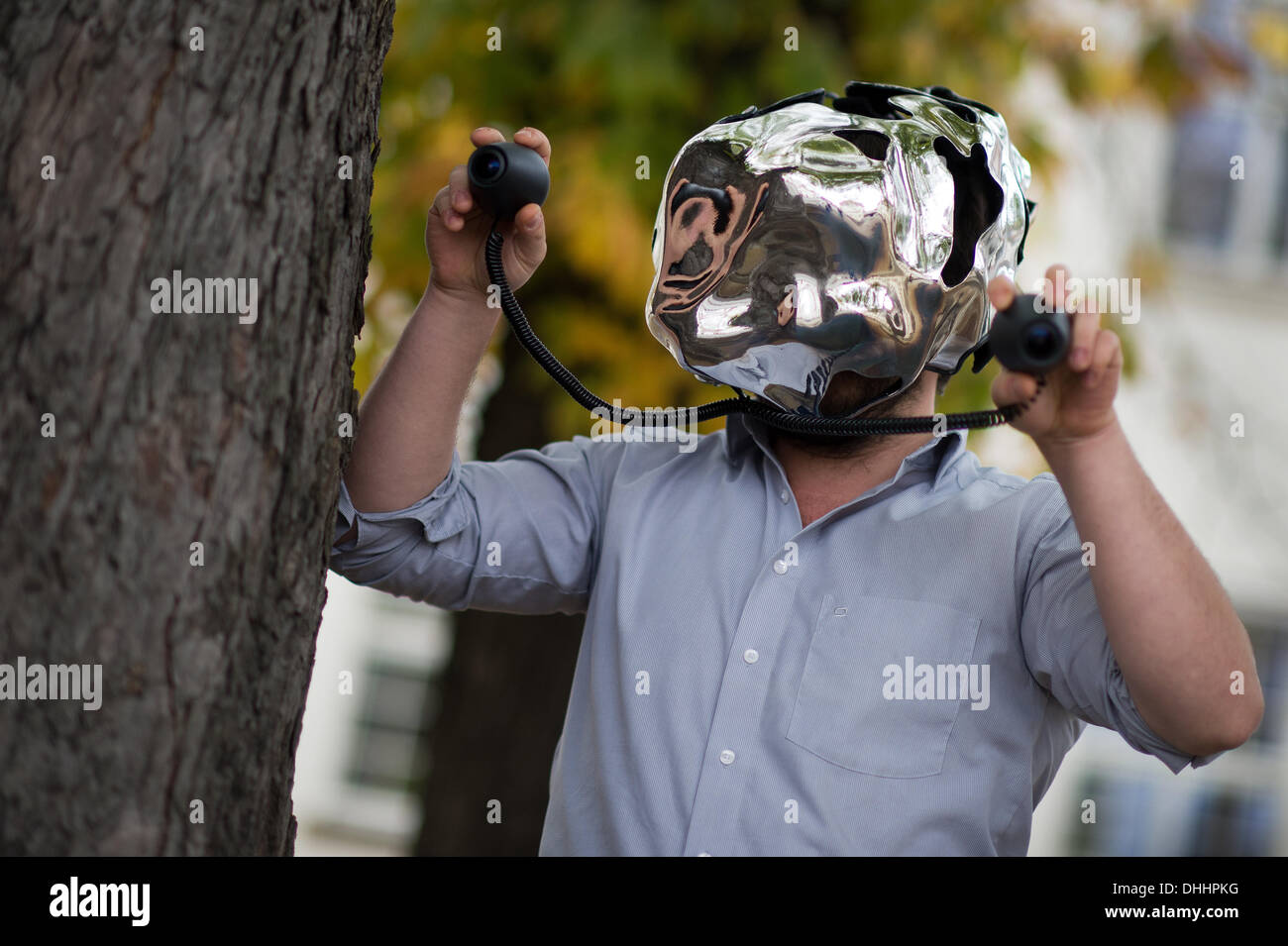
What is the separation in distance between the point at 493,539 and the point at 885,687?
58cm

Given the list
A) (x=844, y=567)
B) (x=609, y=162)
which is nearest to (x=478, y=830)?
(x=609, y=162)

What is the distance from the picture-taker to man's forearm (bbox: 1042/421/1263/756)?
145 centimetres

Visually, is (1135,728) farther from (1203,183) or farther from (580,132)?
(1203,183)

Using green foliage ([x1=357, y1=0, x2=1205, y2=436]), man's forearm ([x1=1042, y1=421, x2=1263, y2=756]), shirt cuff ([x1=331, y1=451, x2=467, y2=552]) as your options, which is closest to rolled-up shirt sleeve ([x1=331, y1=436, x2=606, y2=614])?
shirt cuff ([x1=331, y1=451, x2=467, y2=552])

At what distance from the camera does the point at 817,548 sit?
1.78m

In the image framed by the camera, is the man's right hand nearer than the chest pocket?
No

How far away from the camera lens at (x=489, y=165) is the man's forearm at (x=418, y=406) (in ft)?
0.62

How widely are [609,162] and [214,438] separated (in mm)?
2064

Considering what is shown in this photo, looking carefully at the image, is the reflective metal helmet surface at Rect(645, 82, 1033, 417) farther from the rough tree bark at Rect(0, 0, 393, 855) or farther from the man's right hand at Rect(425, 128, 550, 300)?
the rough tree bark at Rect(0, 0, 393, 855)

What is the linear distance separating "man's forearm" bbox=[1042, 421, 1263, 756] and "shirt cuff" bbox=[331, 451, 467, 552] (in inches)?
30.8

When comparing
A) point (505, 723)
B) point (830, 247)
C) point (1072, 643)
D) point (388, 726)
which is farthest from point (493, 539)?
point (388, 726)

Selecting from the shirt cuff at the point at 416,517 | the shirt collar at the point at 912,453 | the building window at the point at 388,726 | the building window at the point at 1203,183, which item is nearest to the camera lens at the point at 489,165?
the shirt cuff at the point at 416,517

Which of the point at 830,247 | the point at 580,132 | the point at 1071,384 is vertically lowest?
the point at 1071,384
